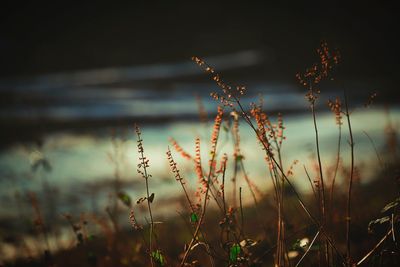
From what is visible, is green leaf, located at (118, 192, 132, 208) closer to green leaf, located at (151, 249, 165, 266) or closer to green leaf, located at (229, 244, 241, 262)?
green leaf, located at (151, 249, 165, 266)

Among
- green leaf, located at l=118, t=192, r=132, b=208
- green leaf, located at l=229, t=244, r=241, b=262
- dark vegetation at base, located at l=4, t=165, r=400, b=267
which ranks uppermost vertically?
green leaf, located at l=118, t=192, r=132, b=208

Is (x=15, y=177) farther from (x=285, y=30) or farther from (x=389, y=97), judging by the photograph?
(x=285, y=30)

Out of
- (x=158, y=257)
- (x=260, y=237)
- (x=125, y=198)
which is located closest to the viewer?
(x=158, y=257)

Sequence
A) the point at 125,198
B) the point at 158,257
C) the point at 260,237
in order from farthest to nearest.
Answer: the point at 260,237, the point at 125,198, the point at 158,257

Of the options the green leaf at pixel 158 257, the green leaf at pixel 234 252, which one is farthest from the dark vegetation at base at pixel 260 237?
the green leaf at pixel 234 252

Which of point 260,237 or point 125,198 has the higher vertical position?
point 125,198

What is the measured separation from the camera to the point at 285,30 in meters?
26.0

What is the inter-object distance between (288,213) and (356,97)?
23.0 ft

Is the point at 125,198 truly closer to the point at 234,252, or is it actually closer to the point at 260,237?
the point at 234,252

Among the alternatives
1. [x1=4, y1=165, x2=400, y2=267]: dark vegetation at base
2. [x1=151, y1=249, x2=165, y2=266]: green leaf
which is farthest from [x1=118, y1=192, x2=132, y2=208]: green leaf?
[x1=151, y1=249, x2=165, y2=266]: green leaf

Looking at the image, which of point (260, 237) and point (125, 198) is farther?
point (260, 237)

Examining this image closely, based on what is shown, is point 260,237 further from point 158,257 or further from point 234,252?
point 158,257

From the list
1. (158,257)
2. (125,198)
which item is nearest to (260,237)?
(125,198)

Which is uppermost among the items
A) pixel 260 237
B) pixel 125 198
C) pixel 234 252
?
pixel 125 198
